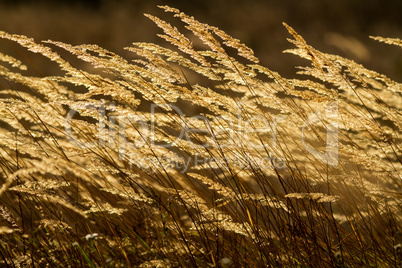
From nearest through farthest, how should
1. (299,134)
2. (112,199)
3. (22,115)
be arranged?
(22,115) → (112,199) → (299,134)

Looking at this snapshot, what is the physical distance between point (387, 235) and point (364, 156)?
0.37 metres

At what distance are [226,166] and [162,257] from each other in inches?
18.7

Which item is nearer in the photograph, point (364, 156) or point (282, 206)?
point (282, 206)

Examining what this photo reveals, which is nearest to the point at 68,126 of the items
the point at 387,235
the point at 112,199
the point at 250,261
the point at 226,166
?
the point at 112,199

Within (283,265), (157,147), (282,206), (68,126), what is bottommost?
(283,265)

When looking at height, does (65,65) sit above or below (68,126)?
above

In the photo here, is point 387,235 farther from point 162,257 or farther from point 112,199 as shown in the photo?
point 112,199

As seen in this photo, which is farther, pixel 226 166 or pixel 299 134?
pixel 299 134

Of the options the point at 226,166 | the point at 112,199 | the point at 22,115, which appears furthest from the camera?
the point at 112,199

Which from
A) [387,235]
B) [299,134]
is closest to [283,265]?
[387,235]

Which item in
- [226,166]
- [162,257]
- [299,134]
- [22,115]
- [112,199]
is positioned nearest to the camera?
[162,257]

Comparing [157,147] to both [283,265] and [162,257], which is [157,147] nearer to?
[162,257]

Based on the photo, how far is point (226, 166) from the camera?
5.41 feet

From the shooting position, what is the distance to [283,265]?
141cm
